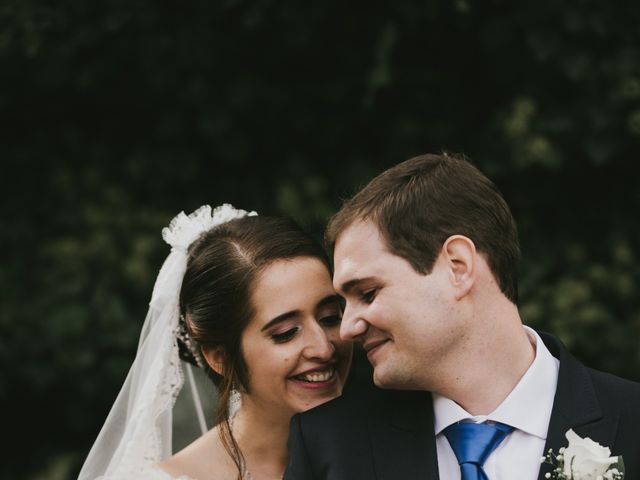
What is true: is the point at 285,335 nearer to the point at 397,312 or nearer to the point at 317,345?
the point at 317,345

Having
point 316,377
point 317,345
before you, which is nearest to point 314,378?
point 316,377

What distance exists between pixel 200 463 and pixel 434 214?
57.2 inches

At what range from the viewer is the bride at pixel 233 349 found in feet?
10.9

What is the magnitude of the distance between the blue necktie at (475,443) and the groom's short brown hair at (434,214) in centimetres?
47

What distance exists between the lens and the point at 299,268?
3.40 m

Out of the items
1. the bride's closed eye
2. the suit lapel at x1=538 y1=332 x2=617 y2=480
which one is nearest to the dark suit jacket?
the suit lapel at x1=538 y1=332 x2=617 y2=480

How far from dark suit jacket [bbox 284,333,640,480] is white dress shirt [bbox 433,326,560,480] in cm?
4

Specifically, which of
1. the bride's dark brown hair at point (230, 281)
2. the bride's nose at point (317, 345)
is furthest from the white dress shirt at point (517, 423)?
the bride's dark brown hair at point (230, 281)

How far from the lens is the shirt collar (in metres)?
2.82

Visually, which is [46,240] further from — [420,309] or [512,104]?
[420,309]

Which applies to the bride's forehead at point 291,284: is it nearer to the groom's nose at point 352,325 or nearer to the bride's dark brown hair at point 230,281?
Answer: the bride's dark brown hair at point 230,281

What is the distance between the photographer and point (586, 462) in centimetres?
246

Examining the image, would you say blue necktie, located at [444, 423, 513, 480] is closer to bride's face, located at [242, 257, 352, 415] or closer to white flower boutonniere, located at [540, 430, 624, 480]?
white flower boutonniere, located at [540, 430, 624, 480]

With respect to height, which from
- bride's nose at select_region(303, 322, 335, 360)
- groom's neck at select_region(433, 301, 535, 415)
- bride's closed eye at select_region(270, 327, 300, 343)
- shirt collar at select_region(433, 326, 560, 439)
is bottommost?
shirt collar at select_region(433, 326, 560, 439)
